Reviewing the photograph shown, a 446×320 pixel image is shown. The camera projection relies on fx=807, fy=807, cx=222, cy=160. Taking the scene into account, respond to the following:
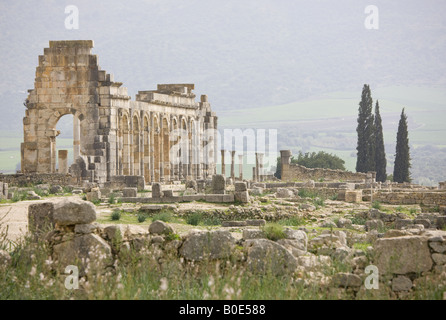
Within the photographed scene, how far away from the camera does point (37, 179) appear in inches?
1556

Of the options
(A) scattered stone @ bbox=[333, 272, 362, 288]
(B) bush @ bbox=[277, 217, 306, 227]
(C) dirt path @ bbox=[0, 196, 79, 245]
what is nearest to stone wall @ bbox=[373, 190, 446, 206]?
(B) bush @ bbox=[277, 217, 306, 227]

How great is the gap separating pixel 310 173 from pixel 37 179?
28.4m

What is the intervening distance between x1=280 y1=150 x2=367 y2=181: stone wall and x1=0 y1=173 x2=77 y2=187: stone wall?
22497mm

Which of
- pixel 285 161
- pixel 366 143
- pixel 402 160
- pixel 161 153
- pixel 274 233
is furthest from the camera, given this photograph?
pixel 366 143

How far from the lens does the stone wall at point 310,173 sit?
59.0 meters

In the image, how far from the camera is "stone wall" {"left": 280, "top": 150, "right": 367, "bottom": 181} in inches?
2322

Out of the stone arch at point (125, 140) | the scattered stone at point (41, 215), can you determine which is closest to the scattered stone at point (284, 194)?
the stone arch at point (125, 140)

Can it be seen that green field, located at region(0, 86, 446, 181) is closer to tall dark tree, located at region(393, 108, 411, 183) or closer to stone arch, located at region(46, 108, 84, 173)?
tall dark tree, located at region(393, 108, 411, 183)

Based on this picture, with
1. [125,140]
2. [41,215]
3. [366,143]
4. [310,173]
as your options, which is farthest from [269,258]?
[366,143]

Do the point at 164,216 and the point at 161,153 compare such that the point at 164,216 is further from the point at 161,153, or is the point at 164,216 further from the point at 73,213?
the point at 161,153

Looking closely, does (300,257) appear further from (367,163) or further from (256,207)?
(367,163)

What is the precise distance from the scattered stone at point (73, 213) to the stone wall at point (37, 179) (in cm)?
2548

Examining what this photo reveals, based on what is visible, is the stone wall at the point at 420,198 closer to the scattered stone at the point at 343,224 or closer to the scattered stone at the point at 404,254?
the scattered stone at the point at 343,224
